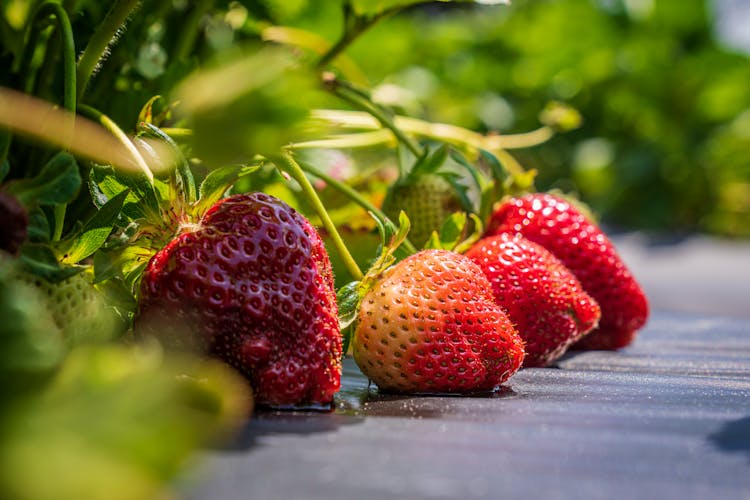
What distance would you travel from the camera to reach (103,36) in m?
0.60

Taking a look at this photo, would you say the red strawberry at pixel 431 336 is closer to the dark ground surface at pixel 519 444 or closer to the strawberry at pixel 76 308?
the dark ground surface at pixel 519 444

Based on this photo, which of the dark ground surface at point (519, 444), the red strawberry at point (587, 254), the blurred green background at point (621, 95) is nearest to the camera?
the dark ground surface at point (519, 444)

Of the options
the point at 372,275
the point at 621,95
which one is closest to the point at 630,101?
the point at 621,95

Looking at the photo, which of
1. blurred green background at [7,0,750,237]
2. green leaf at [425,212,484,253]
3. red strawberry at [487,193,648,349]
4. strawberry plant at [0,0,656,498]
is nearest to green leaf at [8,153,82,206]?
strawberry plant at [0,0,656,498]

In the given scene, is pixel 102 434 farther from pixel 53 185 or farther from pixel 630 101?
pixel 630 101

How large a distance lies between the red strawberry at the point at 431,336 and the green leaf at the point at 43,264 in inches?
7.4

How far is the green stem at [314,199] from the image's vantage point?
0.58 m

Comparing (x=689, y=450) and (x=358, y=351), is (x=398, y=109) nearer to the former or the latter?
(x=358, y=351)

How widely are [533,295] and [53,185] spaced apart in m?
0.36

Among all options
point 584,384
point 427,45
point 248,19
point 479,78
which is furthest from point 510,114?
point 584,384

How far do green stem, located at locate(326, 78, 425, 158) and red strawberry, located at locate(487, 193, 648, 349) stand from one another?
9cm

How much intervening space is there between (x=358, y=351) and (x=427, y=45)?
2.62 m

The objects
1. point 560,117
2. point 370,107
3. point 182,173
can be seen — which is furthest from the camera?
point 560,117

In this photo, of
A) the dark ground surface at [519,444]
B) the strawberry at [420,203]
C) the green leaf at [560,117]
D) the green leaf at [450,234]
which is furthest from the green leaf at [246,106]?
the green leaf at [560,117]
